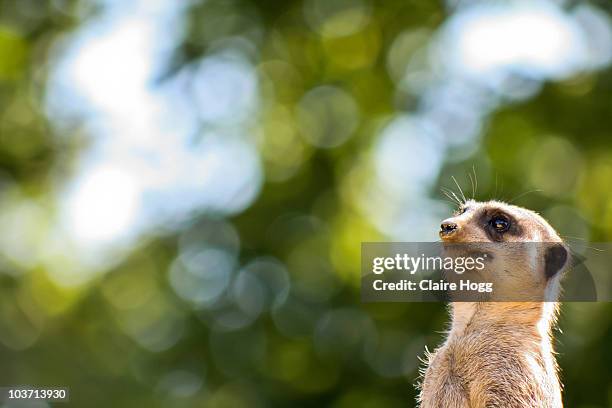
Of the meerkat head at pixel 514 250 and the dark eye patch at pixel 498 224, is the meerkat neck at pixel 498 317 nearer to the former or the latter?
the meerkat head at pixel 514 250

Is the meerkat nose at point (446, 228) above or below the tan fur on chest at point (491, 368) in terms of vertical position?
above

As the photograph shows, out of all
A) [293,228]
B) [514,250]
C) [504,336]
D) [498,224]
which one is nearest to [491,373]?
[504,336]

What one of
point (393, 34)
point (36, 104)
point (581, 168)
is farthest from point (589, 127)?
point (36, 104)

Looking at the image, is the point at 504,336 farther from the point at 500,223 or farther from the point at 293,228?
the point at 293,228

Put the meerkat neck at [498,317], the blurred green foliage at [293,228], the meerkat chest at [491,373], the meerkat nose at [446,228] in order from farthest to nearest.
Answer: the blurred green foliage at [293,228] < the meerkat neck at [498,317] < the meerkat chest at [491,373] < the meerkat nose at [446,228]

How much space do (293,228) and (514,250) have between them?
14064 millimetres

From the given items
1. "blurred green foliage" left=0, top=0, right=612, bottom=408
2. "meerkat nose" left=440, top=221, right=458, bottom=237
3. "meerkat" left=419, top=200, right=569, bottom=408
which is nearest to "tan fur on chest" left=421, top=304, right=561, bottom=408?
"meerkat" left=419, top=200, right=569, bottom=408

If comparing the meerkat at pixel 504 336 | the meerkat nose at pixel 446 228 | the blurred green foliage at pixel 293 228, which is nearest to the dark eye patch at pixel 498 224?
the meerkat at pixel 504 336

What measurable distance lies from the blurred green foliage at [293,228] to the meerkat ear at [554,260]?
798 cm

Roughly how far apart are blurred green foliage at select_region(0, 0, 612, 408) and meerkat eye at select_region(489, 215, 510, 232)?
803 cm

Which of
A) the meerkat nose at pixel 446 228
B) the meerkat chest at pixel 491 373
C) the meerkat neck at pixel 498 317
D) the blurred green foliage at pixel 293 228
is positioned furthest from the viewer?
the blurred green foliage at pixel 293 228

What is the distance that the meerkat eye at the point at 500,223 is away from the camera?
4621mm

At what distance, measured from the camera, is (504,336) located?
4527 mm

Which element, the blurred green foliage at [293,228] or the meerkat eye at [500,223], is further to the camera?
the blurred green foliage at [293,228]
